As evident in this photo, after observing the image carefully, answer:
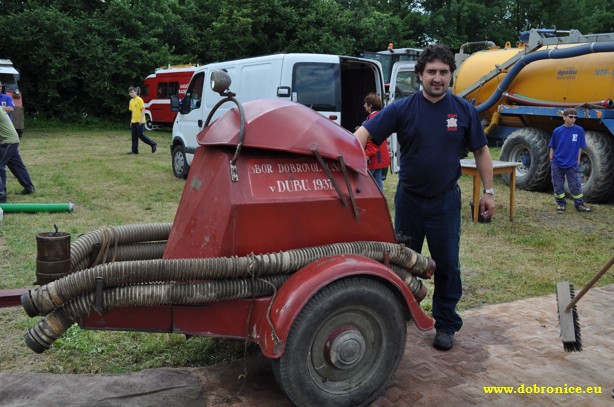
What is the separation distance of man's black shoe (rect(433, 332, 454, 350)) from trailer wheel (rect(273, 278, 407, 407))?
2.49ft

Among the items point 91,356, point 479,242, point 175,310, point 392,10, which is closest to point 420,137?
point 175,310

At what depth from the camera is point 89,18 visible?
23953mm

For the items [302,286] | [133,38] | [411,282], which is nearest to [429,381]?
[411,282]

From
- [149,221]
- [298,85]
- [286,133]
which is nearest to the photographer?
[286,133]

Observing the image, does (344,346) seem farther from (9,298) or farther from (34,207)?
(34,207)

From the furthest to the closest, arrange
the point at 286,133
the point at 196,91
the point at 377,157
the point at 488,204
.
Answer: the point at 196,91 → the point at 377,157 → the point at 488,204 → the point at 286,133

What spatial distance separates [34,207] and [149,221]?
159 cm

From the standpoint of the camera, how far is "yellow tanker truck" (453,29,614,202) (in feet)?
31.8

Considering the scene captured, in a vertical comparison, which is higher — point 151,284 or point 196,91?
point 196,91

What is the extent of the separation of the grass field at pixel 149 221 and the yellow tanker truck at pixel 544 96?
2.07 feet

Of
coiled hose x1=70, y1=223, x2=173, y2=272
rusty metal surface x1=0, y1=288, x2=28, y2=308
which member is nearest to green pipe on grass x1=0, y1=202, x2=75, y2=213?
coiled hose x1=70, y1=223, x2=173, y2=272

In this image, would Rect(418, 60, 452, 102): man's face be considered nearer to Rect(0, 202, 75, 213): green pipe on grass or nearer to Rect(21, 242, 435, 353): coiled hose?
Rect(21, 242, 435, 353): coiled hose

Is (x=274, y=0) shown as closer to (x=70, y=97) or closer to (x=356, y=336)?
(x=70, y=97)

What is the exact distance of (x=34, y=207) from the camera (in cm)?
796
